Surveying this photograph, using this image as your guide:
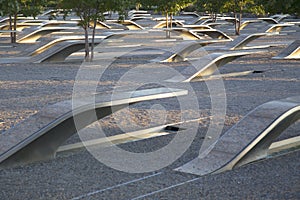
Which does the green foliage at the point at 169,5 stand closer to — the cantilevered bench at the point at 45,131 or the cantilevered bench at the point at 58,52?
the cantilevered bench at the point at 58,52

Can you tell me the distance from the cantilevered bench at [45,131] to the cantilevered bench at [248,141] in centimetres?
140

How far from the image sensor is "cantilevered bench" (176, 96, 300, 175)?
7.47 m

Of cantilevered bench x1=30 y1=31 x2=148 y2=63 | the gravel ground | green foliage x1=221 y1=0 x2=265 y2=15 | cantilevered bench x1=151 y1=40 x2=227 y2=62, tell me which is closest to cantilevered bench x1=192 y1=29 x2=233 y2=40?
green foliage x1=221 y1=0 x2=265 y2=15

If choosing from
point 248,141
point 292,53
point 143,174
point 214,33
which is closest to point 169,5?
point 214,33

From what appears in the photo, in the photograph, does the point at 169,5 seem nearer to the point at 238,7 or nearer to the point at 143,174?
the point at 238,7

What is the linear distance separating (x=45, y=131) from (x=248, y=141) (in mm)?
2486

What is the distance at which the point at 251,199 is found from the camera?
6258 mm

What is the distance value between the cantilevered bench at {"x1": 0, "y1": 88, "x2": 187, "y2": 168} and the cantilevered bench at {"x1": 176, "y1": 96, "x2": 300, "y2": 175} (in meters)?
1.40

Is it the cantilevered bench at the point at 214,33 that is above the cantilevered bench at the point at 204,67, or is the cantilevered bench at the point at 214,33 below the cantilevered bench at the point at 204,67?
below

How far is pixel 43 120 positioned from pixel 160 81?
822 cm

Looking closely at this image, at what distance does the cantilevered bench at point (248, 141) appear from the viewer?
747 centimetres

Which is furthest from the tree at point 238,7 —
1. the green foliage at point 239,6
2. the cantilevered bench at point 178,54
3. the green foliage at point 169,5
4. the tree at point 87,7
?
the tree at point 87,7

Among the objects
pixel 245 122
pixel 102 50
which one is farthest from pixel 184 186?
pixel 102 50

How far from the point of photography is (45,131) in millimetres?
7641
